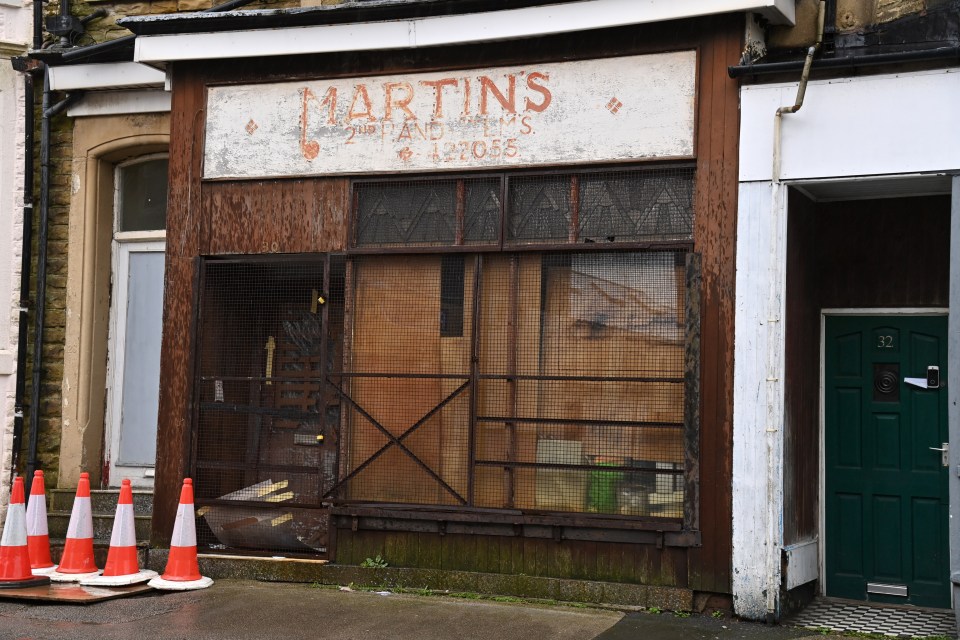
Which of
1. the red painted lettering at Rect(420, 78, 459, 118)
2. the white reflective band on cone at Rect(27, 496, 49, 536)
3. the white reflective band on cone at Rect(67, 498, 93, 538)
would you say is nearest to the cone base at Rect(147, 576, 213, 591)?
the white reflective band on cone at Rect(67, 498, 93, 538)

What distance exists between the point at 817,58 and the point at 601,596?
4.22 metres

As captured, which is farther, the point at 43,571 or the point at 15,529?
the point at 43,571

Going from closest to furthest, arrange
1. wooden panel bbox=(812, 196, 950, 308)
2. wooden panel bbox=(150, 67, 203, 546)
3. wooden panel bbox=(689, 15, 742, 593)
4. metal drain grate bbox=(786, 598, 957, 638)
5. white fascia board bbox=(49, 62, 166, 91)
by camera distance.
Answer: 1. metal drain grate bbox=(786, 598, 957, 638)
2. wooden panel bbox=(689, 15, 742, 593)
3. wooden panel bbox=(812, 196, 950, 308)
4. wooden panel bbox=(150, 67, 203, 546)
5. white fascia board bbox=(49, 62, 166, 91)

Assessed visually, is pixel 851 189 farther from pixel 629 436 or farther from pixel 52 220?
pixel 52 220

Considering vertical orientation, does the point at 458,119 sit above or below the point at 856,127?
above

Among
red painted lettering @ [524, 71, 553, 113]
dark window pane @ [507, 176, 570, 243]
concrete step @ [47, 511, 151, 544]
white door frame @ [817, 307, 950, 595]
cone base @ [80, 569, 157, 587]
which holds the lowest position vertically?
cone base @ [80, 569, 157, 587]

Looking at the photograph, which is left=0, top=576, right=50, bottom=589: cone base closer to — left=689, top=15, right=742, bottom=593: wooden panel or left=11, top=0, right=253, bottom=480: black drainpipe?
left=11, top=0, right=253, bottom=480: black drainpipe

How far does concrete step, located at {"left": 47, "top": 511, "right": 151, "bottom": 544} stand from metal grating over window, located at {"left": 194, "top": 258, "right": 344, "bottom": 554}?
0.93 m

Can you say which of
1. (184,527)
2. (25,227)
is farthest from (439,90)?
(25,227)

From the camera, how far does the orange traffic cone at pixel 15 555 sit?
8.85 meters

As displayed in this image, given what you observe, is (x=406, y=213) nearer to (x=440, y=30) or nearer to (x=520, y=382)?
(x=440, y=30)

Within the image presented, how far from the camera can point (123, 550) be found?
9.16 m

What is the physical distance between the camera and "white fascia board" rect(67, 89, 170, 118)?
1107 cm

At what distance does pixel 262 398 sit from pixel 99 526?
7.54 ft
